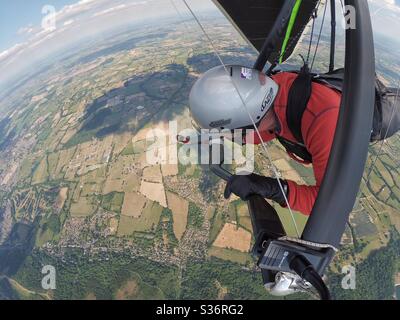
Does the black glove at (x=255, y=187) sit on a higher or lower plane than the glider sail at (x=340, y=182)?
lower

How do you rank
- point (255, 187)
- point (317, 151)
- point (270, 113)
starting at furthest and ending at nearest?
point (270, 113)
point (255, 187)
point (317, 151)

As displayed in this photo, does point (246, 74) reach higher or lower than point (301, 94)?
higher

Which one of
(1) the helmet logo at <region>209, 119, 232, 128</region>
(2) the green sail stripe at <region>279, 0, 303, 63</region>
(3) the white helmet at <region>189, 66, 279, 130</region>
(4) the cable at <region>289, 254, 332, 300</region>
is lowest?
(4) the cable at <region>289, 254, 332, 300</region>

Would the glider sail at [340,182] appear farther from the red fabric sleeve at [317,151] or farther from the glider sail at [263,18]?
the glider sail at [263,18]

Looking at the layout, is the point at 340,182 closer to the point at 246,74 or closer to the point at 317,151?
the point at 317,151

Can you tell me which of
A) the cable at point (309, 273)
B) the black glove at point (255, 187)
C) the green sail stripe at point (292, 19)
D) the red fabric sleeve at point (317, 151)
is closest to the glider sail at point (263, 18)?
the green sail stripe at point (292, 19)

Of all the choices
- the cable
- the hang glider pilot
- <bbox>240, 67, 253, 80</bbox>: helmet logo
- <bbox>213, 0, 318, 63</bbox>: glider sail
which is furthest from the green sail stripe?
the cable

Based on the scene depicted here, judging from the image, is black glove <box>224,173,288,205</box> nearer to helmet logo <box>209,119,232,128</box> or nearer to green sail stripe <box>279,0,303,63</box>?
helmet logo <box>209,119,232,128</box>

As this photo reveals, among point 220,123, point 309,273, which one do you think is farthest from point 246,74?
point 309,273
